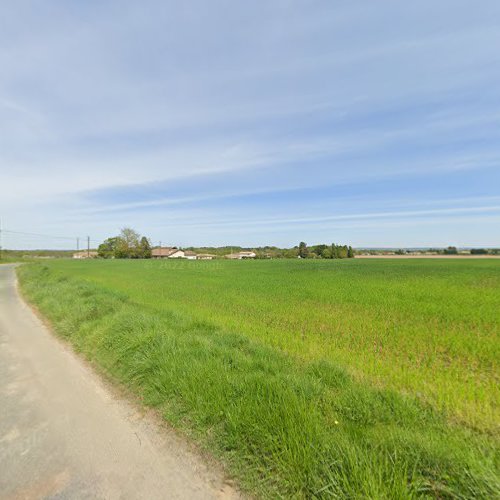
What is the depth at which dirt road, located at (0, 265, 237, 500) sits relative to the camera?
2.29 metres

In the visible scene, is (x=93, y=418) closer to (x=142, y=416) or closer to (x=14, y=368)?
(x=142, y=416)

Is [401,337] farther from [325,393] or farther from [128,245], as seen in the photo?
A: [128,245]

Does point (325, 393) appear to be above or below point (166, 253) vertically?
below

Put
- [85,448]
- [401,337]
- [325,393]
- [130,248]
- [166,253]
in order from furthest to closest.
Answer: [166,253] < [130,248] < [401,337] < [325,393] < [85,448]

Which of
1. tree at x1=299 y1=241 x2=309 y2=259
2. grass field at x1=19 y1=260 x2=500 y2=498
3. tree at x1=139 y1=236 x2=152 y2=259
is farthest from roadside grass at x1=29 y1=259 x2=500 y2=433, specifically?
tree at x1=299 y1=241 x2=309 y2=259

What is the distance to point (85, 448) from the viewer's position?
9.14ft

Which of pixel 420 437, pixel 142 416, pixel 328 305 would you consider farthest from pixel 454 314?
pixel 142 416

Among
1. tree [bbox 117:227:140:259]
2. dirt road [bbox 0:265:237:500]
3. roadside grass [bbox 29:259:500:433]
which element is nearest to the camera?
dirt road [bbox 0:265:237:500]

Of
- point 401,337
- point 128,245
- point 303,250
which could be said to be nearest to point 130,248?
point 128,245

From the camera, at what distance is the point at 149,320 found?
21.3 feet

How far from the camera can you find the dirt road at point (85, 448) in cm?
229

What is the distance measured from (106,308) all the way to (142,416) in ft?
18.5

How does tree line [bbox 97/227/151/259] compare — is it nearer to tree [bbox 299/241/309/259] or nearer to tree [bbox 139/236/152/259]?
tree [bbox 139/236/152/259]

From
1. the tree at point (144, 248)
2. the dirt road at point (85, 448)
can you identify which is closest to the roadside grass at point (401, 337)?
the dirt road at point (85, 448)
